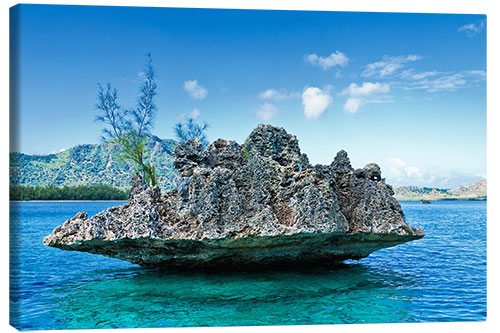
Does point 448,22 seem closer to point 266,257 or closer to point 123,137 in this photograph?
point 266,257

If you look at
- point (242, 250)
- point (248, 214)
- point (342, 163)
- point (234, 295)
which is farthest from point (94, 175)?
point (234, 295)

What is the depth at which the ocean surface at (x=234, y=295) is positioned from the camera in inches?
254

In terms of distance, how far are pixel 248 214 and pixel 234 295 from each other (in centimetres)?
152

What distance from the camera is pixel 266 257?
870 centimetres

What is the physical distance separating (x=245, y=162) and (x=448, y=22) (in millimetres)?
5007

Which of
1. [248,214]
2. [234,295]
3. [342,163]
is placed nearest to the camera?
[234,295]

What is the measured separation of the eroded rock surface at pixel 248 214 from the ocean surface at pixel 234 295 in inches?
25.0

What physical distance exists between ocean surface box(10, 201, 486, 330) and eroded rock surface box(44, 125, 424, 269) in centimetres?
64

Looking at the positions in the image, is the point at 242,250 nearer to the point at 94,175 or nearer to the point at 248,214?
the point at 248,214

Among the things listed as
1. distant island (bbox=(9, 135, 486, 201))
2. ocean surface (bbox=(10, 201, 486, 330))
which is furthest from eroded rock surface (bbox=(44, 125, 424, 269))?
distant island (bbox=(9, 135, 486, 201))

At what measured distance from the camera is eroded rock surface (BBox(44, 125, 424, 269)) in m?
7.50

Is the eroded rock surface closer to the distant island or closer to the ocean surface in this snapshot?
the ocean surface

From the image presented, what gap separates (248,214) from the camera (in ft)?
25.3
